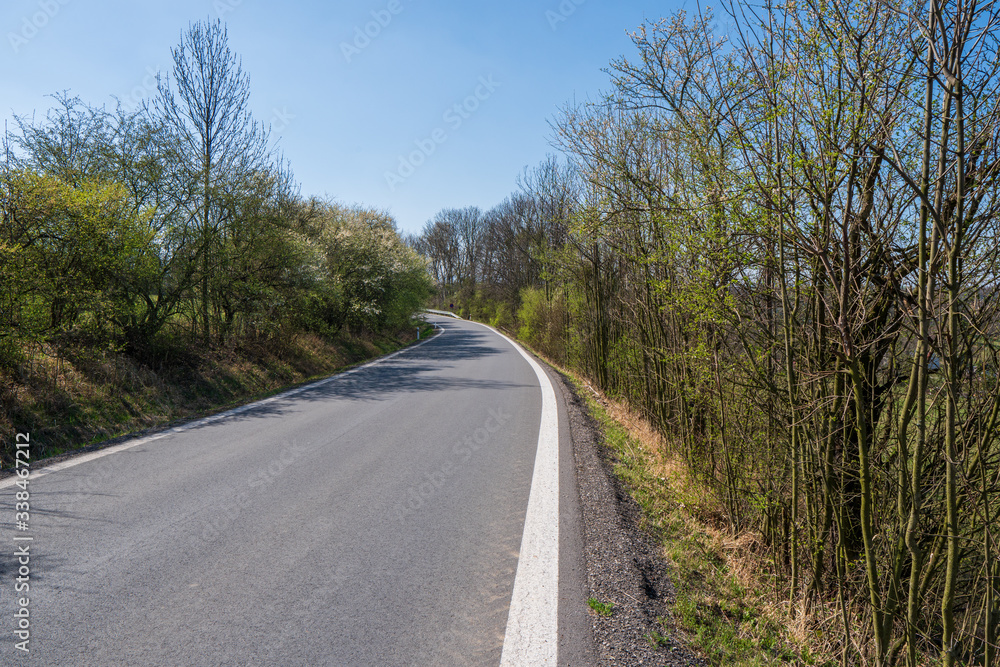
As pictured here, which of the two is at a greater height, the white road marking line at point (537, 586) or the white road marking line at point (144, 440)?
the white road marking line at point (144, 440)

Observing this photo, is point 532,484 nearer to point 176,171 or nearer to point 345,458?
point 345,458

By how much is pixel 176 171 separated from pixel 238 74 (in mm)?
3353

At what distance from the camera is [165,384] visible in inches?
357

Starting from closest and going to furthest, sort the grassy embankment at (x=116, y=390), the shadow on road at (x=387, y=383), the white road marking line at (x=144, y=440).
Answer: the white road marking line at (x=144, y=440)
the grassy embankment at (x=116, y=390)
the shadow on road at (x=387, y=383)

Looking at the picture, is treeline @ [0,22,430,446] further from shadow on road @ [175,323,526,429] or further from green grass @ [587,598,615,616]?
green grass @ [587,598,615,616]

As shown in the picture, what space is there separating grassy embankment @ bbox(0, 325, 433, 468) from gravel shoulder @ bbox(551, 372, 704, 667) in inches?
229

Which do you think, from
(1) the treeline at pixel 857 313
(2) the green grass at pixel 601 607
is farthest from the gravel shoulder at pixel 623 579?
(1) the treeline at pixel 857 313

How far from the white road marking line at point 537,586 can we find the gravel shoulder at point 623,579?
22 centimetres

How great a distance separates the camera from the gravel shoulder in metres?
2.72

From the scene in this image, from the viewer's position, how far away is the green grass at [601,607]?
3.07m

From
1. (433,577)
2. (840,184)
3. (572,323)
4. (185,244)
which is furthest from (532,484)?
(572,323)

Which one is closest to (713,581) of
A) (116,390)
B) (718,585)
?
(718,585)

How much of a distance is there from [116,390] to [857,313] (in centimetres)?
920

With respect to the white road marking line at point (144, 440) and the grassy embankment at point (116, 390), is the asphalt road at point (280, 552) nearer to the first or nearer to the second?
the white road marking line at point (144, 440)
